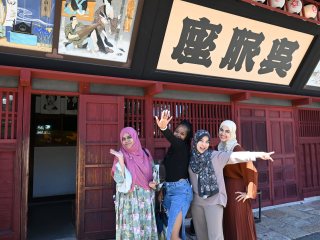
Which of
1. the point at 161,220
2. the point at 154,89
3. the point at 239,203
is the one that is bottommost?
the point at 161,220

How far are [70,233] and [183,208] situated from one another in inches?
106

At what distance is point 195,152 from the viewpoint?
333cm

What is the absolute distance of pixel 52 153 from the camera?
25.5ft

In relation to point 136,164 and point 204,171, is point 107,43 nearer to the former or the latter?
point 136,164

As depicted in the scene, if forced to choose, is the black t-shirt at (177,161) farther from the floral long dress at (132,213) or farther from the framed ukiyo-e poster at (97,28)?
the framed ukiyo-e poster at (97,28)

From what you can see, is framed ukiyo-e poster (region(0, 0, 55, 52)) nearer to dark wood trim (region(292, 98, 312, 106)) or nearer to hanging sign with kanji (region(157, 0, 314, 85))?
hanging sign with kanji (region(157, 0, 314, 85))

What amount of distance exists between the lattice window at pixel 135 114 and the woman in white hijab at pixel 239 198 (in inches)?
A: 82.0

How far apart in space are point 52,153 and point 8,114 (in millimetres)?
3838

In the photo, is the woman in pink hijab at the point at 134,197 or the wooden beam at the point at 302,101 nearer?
the woman in pink hijab at the point at 134,197

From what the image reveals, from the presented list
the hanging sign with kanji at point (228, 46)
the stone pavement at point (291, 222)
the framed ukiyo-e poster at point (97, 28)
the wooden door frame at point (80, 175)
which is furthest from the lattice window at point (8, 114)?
the stone pavement at point (291, 222)

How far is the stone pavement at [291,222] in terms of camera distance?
15.6 feet

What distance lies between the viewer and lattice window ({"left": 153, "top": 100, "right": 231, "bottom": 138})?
5344mm

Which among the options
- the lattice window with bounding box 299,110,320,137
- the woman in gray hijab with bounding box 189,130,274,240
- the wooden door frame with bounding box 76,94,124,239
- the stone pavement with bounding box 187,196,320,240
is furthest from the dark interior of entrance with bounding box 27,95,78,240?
the lattice window with bounding box 299,110,320,137

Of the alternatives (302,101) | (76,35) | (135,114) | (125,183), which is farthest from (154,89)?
(302,101)
